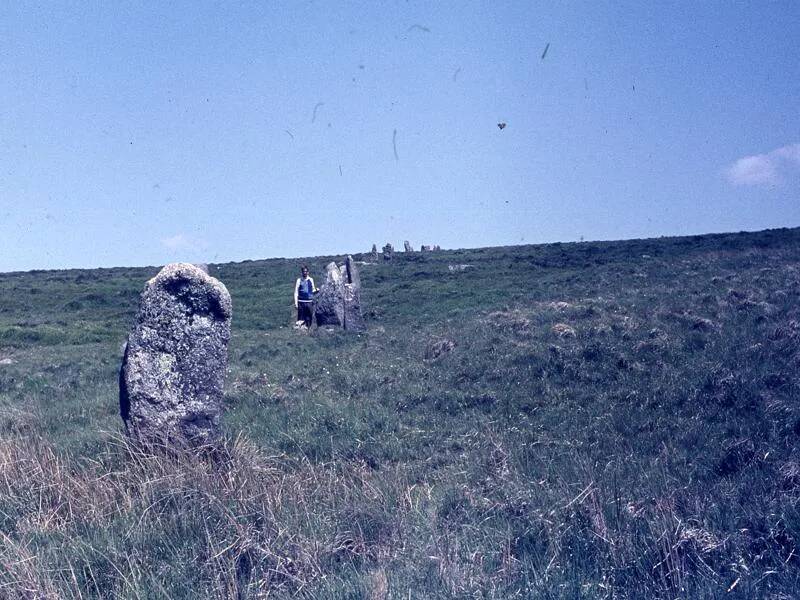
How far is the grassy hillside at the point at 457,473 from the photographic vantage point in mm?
4285

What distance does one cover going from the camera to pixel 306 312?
24.3m

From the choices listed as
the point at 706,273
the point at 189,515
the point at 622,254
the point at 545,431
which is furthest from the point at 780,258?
the point at 189,515

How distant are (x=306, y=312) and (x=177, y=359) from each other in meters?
16.0

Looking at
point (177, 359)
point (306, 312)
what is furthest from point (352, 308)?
point (177, 359)

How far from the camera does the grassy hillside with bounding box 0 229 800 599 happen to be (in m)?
4.29

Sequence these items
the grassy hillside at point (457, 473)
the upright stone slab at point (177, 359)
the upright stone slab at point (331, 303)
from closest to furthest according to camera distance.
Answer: the grassy hillside at point (457, 473)
the upright stone slab at point (177, 359)
the upright stone slab at point (331, 303)

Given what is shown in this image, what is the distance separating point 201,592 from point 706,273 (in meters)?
25.7

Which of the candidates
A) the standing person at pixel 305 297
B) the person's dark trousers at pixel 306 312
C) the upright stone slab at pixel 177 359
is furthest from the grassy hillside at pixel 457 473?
the person's dark trousers at pixel 306 312

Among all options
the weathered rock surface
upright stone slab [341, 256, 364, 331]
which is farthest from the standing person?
upright stone slab [341, 256, 364, 331]

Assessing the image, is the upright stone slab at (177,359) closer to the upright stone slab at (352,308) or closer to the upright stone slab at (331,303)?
the upright stone slab at (352,308)

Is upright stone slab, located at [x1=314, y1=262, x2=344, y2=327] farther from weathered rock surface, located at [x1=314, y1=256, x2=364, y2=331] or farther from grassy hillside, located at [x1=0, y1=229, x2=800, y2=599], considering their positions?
grassy hillside, located at [x1=0, y1=229, x2=800, y2=599]

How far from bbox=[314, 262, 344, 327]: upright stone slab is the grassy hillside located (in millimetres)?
6923

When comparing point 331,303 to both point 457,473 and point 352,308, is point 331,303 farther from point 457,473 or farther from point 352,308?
point 457,473

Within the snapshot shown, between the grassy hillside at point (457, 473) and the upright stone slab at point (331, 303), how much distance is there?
22.7 ft
